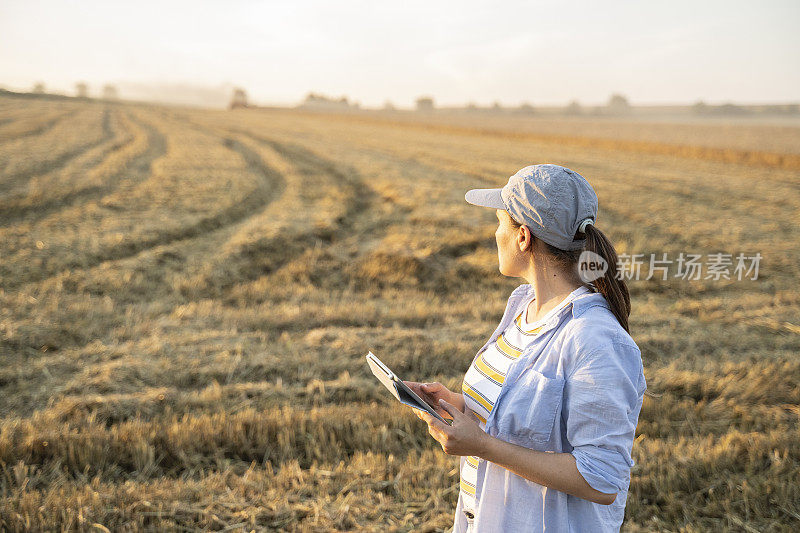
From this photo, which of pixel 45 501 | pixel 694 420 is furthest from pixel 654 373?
pixel 45 501

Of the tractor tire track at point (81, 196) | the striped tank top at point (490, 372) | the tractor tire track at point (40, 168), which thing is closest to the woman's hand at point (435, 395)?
the striped tank top at point (490, 372)

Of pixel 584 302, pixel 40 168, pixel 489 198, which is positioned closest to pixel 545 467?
pixel 584 302

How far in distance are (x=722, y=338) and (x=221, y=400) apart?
19.1 feet

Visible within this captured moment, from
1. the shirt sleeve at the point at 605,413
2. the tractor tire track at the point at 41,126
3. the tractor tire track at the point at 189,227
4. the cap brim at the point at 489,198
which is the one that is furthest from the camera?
the tractor tire track at the point at 41,126

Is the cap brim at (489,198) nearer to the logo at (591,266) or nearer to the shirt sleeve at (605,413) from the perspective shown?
the logo at (591,266)

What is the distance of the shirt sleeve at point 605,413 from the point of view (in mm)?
1517

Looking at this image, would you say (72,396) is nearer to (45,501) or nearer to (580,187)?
(45,501)

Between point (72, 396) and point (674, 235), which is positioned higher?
point (674, 235)

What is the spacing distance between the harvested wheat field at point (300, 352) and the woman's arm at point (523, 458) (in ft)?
5.89

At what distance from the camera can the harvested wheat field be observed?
11.2ft

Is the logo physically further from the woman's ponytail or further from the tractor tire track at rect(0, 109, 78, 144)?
the tractor tire track at rect(0, 109, 78, 144)

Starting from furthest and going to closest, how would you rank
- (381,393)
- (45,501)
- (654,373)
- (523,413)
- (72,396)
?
(654,373)
(381,393)
(72,396)
(45,501)
(523,413)

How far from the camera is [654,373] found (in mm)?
5289

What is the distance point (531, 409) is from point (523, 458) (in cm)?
15
